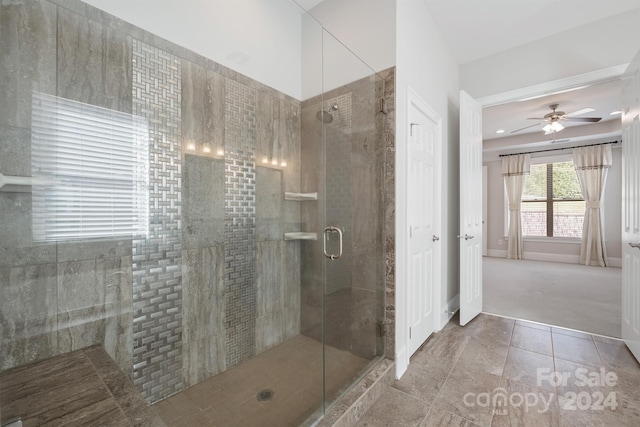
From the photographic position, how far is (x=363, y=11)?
2170 millimetres

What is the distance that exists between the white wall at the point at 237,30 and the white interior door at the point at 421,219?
1.06 meters

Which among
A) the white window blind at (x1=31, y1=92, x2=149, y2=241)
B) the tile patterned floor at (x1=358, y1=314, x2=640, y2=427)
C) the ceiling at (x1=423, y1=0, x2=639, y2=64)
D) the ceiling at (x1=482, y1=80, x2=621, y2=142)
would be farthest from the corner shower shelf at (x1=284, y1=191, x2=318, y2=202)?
the ceiling at (x1=482, y1=80, x2=621, y2=142)

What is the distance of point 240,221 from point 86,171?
932 mm

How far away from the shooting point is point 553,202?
6.49 meters

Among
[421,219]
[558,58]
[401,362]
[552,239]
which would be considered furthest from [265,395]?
[552,239]

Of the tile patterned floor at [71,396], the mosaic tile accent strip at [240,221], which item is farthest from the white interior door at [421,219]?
the tile patterned floor at [71,396]

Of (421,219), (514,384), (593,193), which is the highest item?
(593,193)

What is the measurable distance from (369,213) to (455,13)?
6.77 feet

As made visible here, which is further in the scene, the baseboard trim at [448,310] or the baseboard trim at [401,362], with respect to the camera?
the baseboard trim at [448,310]

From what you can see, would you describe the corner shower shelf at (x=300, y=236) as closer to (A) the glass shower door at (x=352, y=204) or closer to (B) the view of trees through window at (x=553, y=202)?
(A) the glass shower door at (x=352, y=204)

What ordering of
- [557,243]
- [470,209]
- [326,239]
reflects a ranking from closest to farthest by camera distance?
[326,239]
[470,209]
[557,243]

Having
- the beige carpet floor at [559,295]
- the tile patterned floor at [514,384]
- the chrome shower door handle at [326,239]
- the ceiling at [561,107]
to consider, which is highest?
the ceiling at [561,107]

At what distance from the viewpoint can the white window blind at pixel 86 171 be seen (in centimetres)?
127

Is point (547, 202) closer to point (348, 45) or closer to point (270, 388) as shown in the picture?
point (348, 45)
